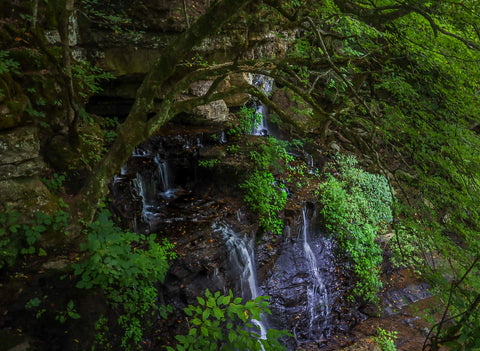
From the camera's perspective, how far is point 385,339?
6320mm

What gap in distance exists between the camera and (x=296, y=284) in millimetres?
6707

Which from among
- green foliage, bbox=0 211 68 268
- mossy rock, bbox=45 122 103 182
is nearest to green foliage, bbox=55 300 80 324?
green foliage, bbox=0 211 68 268

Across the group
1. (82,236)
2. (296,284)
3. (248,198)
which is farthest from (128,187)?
(296,284)

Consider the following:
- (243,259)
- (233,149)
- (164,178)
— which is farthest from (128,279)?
(233,149)

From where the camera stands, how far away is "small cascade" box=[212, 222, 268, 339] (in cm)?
579

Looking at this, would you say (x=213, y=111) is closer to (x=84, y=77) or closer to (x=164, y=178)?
(x=164, y=178)

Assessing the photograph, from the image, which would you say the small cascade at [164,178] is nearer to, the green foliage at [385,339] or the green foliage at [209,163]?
A: the green foliage at [209,163]

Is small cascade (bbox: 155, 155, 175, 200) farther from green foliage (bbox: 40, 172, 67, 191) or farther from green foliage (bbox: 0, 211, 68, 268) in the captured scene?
green foliage (bbox: 0, 211, 68, 268)

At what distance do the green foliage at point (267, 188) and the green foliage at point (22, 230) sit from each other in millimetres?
4014

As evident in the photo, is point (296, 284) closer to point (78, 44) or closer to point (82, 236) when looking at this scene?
point (82, 236)

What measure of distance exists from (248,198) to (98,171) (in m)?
3.62

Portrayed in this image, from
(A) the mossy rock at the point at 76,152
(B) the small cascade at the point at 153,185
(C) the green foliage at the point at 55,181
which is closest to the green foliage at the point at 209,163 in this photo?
(B) the small cascade at the point at 153,185

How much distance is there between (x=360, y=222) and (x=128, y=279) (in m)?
6.03

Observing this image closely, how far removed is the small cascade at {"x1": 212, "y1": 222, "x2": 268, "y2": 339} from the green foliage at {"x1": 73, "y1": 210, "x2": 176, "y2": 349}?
5.14ft
